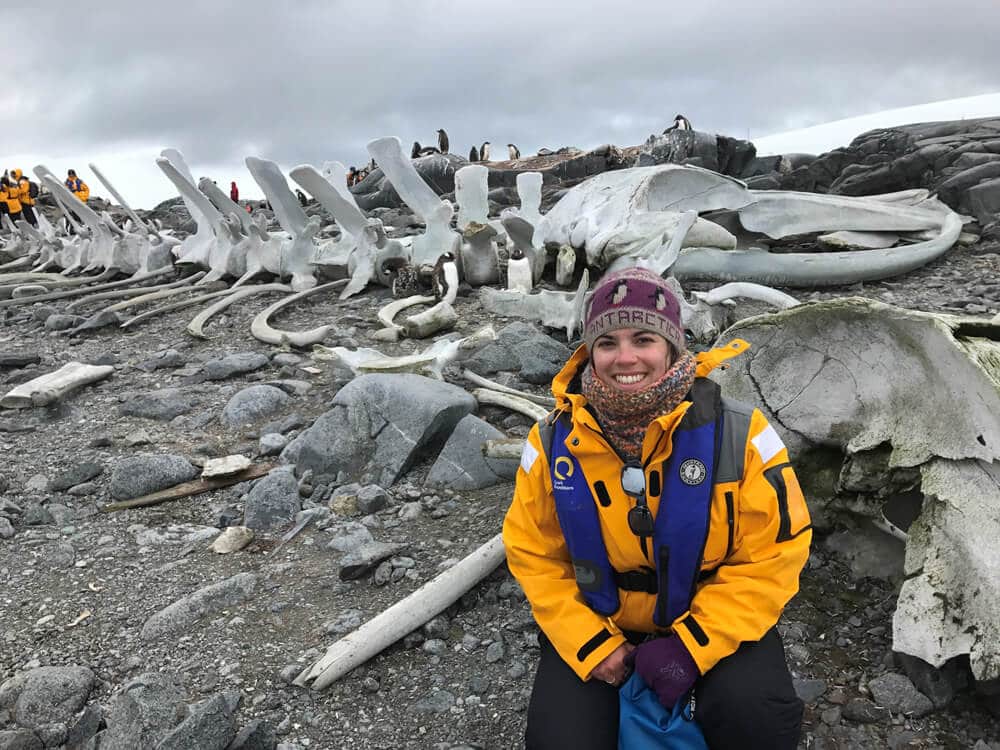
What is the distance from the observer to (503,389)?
4664mm

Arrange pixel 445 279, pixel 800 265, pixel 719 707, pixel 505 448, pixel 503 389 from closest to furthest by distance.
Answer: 1. pixel 719 707
2. pixel 505 448
3. pixel 503 389
4. pixel 800 265
5. pixel 445 279

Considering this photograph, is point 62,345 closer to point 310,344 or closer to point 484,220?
point 310,344

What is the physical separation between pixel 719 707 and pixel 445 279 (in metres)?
5.93

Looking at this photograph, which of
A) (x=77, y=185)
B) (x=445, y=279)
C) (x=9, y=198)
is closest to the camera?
(x=445, y=279)

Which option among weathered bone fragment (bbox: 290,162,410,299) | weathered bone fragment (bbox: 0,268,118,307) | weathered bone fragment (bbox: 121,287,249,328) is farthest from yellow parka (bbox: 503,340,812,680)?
weathered bone fragment (bbox: 0,268,118,307)

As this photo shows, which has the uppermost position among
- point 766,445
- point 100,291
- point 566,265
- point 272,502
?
point 766,445

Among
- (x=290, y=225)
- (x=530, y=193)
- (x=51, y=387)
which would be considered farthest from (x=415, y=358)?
(x=290, y=225)

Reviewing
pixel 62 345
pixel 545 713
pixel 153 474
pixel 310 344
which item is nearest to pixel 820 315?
pixel 545 713

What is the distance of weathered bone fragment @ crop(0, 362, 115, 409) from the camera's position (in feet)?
17.9

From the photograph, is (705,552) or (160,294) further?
(160,294)

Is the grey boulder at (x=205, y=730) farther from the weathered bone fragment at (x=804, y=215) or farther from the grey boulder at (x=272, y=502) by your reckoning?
the weathered bone fragment at (x=804, y=215)

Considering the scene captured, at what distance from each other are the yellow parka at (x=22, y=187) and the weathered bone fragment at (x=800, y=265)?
21.0m

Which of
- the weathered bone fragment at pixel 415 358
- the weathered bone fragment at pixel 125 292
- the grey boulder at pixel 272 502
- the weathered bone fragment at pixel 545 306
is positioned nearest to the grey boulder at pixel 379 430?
the grey boulder at pixel 272 502

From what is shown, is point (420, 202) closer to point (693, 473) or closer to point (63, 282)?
point (63, 282)
